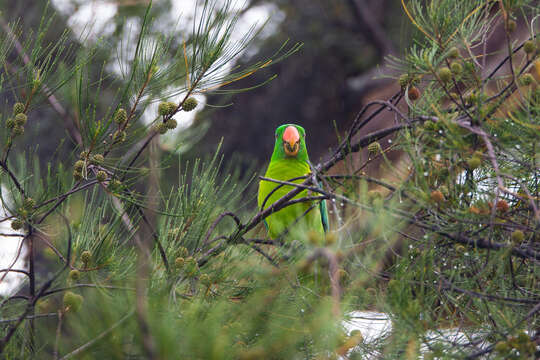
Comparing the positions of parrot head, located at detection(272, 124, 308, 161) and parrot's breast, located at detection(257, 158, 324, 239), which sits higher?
parrot head, located at detection(272, 124, 308, 161)

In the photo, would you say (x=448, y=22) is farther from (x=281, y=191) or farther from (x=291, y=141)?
(x=281, y=191)

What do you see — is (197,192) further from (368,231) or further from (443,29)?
(443,29)

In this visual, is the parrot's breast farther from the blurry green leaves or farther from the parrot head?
the blurry green leaves

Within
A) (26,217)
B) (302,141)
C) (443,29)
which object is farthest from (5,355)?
(302,141)

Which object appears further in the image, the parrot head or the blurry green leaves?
the parrot head

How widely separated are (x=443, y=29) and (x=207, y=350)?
721 mm

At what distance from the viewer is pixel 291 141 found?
1.74 metres

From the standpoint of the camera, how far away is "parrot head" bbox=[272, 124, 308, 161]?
1.75 metres

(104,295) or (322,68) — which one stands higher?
(322,68)

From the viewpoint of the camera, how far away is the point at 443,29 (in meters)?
0.93

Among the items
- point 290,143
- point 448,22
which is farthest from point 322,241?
point 290,143

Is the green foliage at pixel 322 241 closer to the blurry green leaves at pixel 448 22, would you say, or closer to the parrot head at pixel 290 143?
the blurry green leaves at pixel 448 22

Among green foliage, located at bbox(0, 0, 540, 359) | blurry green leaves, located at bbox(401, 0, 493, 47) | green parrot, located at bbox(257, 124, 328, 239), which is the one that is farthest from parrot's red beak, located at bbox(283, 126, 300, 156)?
blurry green leaves, located at bbox(401, 0, 493, 47)

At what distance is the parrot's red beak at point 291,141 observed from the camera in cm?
175
